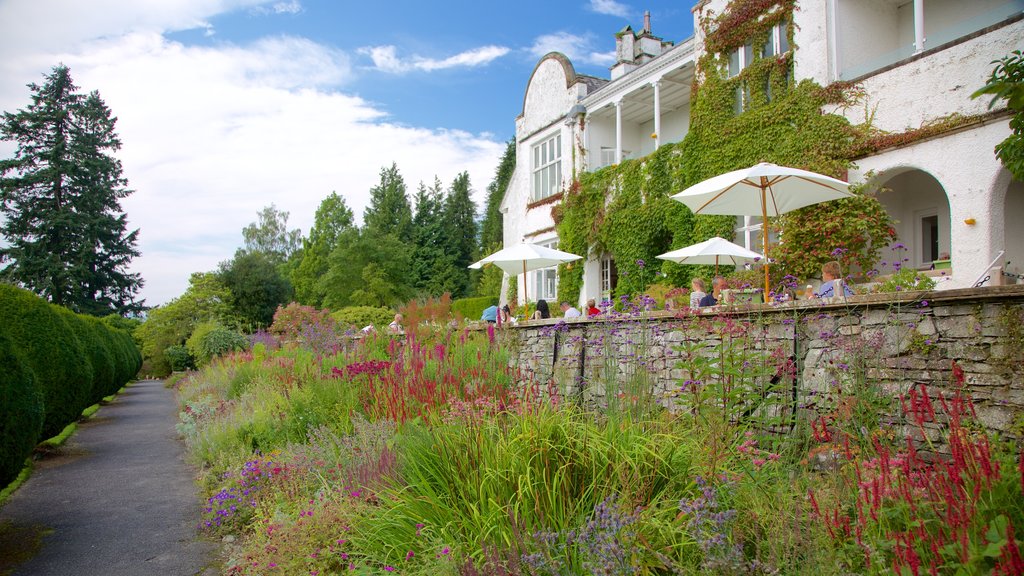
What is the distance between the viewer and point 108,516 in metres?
5.08

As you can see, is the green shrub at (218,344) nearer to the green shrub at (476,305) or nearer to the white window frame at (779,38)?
the green shrub at (476,305)

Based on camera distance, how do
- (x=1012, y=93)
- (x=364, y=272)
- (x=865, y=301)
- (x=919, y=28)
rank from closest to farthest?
(x=1012, y=93) < (x=865, y=301) < (x=919, y=28) < (x=364, y=272)

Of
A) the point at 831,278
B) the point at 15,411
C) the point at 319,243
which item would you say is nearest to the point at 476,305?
the point at 831,278

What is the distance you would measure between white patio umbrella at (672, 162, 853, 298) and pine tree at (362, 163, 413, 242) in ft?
122

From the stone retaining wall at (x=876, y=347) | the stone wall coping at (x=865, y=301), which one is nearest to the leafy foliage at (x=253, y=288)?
the stone wall coping at (x=865, y=301)

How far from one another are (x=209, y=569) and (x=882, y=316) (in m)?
4.56

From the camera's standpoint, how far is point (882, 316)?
153 inches

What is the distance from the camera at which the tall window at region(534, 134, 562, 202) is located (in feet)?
60.3

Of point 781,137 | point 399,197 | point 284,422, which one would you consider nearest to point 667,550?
point 284,422

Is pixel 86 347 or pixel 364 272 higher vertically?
pixel 364 272

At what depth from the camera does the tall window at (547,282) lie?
18.4 metres

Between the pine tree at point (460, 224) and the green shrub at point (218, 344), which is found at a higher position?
the pine tree at point (460, 224)

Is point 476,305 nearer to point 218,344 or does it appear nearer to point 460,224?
point 218,344

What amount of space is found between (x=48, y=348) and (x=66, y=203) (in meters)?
35.9
